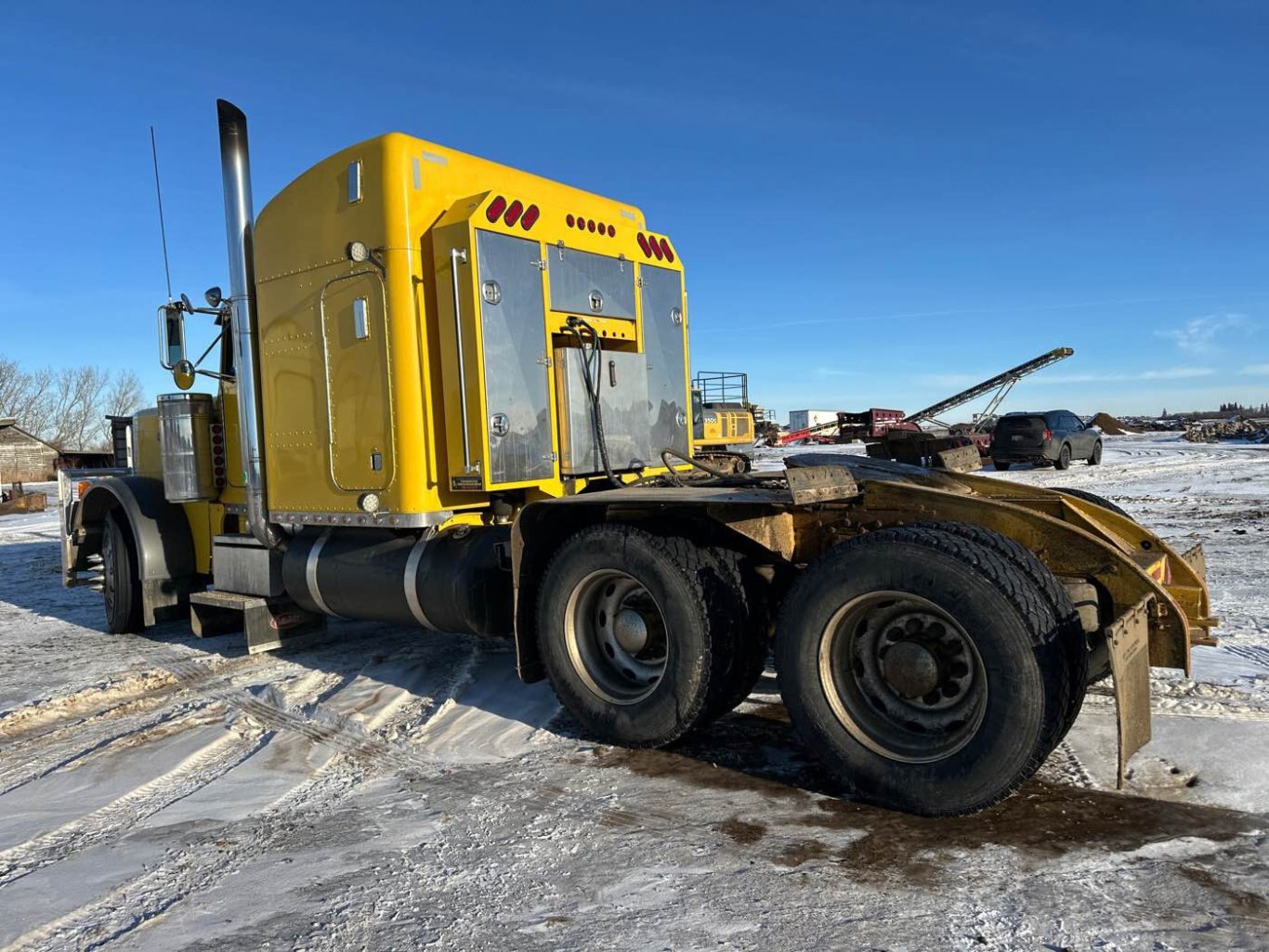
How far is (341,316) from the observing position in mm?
5512

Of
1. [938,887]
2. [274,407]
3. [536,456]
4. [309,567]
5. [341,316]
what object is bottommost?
[938,887]

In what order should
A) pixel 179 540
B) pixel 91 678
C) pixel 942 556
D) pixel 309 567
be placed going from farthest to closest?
pixel 179 540 → pixel 91 678 → pixel 309 567 → pixel 942 556

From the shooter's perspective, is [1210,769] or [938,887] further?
[1210,769]

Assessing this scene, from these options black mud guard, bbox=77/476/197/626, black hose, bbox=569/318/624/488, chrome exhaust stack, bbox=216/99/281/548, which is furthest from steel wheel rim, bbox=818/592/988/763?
black mud guard, bbox=77/476/197/626

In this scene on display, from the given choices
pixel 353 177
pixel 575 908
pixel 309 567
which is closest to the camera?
pixel 575 908

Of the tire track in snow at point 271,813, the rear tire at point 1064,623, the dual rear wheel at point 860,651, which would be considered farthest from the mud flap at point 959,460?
the tire track in snow at point 271,813

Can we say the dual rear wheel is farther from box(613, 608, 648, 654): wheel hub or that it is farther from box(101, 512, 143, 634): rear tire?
box(101, 512, 143, 634): rear tire

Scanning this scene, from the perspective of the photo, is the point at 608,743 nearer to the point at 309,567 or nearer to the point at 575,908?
the point at 575,908

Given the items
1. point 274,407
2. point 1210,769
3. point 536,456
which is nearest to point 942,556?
point 1210,769

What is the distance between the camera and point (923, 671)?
3.45 m

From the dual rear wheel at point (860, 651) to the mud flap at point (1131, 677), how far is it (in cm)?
14

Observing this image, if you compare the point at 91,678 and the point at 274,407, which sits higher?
the point at 274,407

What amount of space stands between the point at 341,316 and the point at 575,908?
157 inches

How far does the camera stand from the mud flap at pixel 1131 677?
9.86 ft
